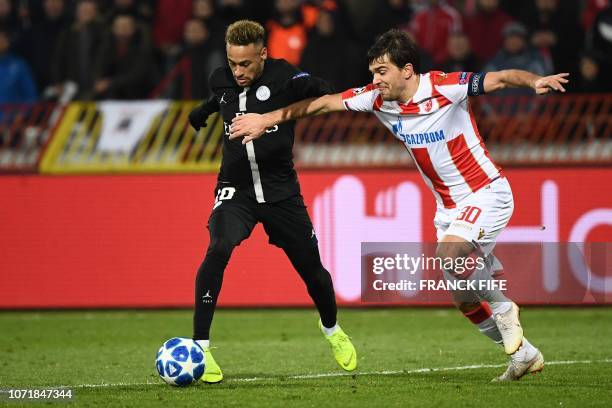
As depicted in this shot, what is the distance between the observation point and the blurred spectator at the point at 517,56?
13836mm

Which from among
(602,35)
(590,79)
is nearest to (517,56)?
(590,79)

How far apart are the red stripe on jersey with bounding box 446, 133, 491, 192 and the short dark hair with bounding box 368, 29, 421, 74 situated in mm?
536

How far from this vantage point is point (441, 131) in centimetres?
781

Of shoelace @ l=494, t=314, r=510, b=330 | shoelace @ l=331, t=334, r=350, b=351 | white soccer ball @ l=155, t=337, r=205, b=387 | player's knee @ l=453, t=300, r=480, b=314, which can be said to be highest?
player's knee @ l=453, t=300, r=480, b=314

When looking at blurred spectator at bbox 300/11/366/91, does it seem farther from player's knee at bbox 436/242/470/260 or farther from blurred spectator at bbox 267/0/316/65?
player's knee at bbox 436/242/470/260

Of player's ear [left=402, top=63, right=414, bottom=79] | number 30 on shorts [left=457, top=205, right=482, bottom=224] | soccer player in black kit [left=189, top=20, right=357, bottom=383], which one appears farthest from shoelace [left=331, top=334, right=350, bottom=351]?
player's ear [left=402, top=63, right=414, bottom=79]

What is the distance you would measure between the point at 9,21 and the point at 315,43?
15.4 ft

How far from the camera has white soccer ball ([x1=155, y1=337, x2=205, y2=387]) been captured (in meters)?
7.60

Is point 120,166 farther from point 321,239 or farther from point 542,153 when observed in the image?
point 542,153

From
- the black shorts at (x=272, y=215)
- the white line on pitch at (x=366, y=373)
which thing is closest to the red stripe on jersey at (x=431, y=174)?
the black shorts at (x=272, y=215)

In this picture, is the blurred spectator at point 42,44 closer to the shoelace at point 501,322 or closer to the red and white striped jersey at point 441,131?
the red and white striped jersey at point 441,131

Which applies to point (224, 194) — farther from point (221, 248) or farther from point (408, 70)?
point (408, 70)

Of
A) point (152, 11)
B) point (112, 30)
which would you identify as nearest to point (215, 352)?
point (112, 30)

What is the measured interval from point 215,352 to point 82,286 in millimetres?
3671
